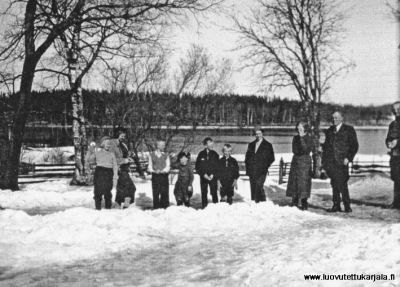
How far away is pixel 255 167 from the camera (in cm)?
977

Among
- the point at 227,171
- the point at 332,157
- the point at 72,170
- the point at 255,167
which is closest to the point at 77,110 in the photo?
the point at 227,171

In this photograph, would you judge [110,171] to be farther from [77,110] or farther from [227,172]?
[77,110]

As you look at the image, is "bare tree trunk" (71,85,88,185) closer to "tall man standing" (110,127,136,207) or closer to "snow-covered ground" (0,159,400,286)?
"tall man standing" (110,127,136,207)

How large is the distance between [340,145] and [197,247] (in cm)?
452

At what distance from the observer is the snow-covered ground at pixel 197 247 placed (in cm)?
432

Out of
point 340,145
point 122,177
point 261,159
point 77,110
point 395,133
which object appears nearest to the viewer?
point 340,145

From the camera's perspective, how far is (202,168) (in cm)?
1005

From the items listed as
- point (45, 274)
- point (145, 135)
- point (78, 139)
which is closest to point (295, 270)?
point (45, 274)

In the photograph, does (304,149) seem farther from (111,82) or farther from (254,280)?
(111,82)

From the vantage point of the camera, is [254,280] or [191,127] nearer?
[254,280]

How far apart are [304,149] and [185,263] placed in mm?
4829

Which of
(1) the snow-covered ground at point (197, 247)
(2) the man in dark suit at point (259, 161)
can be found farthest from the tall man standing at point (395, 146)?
(2) the man in dark suit at point (259, 161)

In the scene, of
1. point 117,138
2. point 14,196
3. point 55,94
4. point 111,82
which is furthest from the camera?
point 111,82

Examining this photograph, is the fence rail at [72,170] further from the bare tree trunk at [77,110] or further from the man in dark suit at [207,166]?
the man in dark suit at [207,166]
